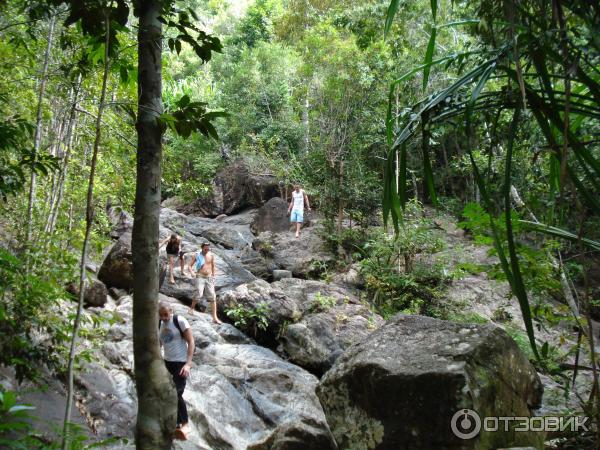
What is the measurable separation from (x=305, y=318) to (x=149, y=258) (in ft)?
23.7

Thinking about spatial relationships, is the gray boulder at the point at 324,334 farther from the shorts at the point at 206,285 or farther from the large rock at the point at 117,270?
the large rock at the point at 117,270

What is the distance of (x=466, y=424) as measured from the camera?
120 inches

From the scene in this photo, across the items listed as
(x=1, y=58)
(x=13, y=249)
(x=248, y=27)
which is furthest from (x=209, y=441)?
(x=248, y=27)

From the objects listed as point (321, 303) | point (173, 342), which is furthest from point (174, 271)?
point (173, 342)

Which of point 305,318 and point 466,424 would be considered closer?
point 466,424

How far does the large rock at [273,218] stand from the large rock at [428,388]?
11.7 m

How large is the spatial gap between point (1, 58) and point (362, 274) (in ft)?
29.1

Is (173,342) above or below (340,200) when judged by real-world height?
below

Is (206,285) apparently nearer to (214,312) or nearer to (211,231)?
(214,312)

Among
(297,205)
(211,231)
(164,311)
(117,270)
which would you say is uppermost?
(297,205)

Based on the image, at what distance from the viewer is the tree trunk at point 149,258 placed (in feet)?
6.90

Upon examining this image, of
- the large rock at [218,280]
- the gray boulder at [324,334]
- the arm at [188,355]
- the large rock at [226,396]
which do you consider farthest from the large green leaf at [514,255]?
the large rock at [218,280]

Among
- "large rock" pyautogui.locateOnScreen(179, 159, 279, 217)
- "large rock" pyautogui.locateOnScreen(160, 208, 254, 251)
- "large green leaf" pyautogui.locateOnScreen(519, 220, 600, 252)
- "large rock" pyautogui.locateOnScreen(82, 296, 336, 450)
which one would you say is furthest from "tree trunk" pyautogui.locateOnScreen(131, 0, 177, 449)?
"large rock" pyautogui.locateOnScreen(179, 159, 279, 217)

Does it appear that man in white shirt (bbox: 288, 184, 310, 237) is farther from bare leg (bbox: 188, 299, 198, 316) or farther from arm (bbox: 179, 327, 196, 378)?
arm (bbox: 179, 327, 196, 378)
